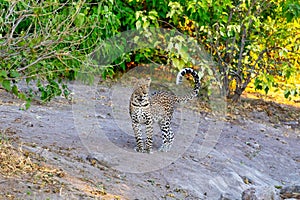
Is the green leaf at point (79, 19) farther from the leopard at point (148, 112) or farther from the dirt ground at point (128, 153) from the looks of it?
the leopard at point (148, 112)

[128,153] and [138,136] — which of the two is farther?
[138,136]

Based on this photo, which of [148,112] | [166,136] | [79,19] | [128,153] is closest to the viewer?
[79,19]

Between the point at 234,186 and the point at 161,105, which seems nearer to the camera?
the point at 234,186

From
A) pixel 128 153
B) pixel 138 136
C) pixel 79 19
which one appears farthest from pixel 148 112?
pixel 79 19

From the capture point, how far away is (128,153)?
9.34 m

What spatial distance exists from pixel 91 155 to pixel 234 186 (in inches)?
91.0

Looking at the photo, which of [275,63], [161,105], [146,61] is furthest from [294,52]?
[161,105]

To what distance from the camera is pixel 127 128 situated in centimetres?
1120

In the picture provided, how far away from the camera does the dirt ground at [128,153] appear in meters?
Answer: 7.22

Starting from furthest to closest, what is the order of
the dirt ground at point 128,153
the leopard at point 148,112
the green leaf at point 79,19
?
→ the leopard at point 148,112 → the dirt ground at point 128,153 → the green leaf at point 79,19

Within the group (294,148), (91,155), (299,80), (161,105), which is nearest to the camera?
(91,155)

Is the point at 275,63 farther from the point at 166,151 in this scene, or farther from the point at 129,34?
the point at 166,151

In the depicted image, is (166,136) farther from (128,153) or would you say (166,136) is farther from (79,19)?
(79,19)

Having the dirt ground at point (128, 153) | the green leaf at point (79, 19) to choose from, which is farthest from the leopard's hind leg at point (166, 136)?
the green leaf at point (79, 19)
